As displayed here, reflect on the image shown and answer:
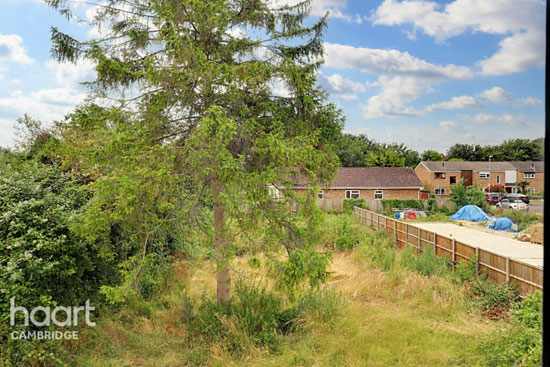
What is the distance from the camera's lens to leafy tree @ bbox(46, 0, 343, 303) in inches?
136

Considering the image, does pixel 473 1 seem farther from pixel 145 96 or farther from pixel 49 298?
Answer: pixel 49 298

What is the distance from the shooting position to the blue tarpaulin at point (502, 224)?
11.8m

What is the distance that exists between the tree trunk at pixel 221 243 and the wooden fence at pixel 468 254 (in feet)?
8.25

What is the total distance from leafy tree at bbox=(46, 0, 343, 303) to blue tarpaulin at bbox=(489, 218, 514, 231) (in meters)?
10.4

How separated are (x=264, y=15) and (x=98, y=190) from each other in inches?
100

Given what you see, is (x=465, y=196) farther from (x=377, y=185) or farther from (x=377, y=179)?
(x=377, y=179)

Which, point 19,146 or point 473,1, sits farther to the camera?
point 19,146

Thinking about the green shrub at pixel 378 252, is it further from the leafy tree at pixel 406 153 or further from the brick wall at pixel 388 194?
the leafy tree at pixel 406 153

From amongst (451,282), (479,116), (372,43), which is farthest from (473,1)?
(451,282)

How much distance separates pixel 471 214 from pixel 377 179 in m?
4.67

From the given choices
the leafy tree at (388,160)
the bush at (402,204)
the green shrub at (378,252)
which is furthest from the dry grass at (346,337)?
the leafy tree at (388,160)

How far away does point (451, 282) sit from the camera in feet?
18.0

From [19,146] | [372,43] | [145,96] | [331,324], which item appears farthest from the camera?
[19,146]

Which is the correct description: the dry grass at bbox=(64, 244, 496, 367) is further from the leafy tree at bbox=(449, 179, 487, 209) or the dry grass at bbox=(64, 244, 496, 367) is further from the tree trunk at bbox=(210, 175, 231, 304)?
the leafy tree at bbox=(449, 179, 487, 209)
